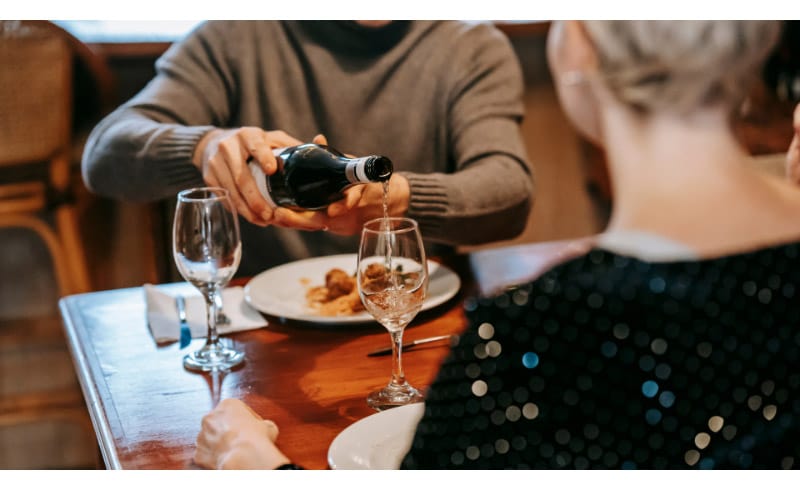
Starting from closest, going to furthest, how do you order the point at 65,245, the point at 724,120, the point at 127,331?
the point at 724,120 < the point at 127,331 < the point at 65,245

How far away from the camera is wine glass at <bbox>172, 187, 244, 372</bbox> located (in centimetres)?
112

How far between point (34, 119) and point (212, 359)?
1.10 meters

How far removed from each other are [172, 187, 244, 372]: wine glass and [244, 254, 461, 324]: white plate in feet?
0.33

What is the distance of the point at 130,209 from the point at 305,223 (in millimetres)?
1128

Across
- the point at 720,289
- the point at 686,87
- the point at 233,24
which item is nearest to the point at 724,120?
the point at 686,87

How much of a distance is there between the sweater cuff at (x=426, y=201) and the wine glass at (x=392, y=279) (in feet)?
1.39

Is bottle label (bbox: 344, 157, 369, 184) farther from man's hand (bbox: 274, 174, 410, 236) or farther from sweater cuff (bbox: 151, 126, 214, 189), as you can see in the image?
sweater cuff (bbox: 151, 126, 214, 189)

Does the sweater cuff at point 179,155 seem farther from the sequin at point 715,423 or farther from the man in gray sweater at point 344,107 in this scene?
the sequin at point 715,423

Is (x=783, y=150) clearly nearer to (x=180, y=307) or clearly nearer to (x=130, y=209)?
(x=180, y=307)

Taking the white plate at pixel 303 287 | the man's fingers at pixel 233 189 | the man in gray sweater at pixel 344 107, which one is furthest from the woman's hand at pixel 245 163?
the man in gray sweater at pixel 344 107

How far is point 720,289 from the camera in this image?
0.77 metres

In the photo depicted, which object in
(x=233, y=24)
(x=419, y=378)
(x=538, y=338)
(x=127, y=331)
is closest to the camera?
(x=538, y=338)

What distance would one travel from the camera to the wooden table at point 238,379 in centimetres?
92

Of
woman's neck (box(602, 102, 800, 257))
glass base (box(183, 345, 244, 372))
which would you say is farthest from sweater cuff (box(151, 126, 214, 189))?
woman's neck (box(602, 102, 800, 257))
